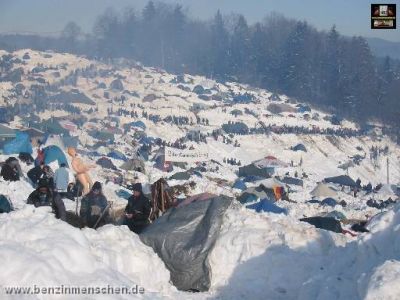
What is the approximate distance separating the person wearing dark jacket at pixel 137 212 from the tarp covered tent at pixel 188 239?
0.46m

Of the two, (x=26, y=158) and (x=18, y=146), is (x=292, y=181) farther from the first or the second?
(x=26, y=158)

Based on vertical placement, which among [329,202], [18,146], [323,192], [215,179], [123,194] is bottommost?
[323,192]

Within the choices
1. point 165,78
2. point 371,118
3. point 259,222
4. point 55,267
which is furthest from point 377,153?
point 55,267

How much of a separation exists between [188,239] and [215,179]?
19.8 meters

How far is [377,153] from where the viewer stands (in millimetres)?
46562

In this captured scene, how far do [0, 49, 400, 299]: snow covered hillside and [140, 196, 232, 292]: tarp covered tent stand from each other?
0.56ft

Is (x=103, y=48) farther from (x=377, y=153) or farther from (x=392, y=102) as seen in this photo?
(x=377, y=153)

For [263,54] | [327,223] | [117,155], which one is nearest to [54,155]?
[327,223]

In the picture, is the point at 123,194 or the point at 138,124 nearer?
the point at 123,194

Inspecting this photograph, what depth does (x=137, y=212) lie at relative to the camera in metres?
8.84

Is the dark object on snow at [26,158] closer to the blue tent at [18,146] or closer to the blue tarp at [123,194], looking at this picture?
the blue tarp at [123,194]

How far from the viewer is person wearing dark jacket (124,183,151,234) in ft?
28.8

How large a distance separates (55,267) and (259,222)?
11.7 feet

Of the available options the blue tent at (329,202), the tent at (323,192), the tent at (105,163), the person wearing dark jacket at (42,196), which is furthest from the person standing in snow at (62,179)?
the tent at (323,192)
